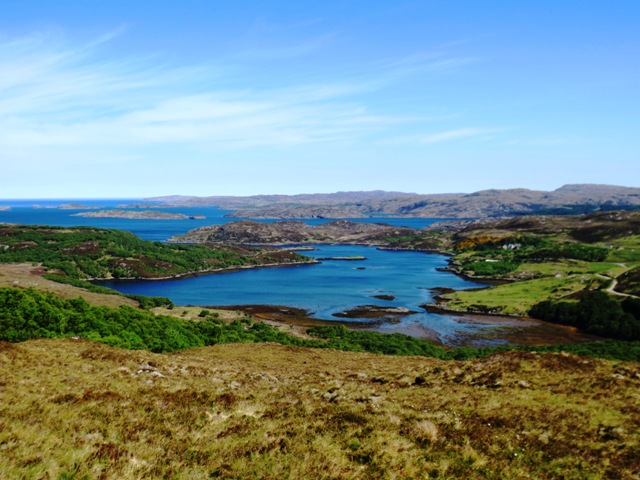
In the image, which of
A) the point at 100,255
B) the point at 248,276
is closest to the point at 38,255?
the point at 100,255

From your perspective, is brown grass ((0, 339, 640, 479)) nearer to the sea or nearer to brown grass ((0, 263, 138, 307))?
brown grass ((0, 263, 138, 307))

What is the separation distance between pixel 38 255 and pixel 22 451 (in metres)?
208

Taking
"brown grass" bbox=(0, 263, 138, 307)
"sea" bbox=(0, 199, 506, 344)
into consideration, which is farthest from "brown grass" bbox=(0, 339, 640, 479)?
"sea" bbox=(0, 199, 506, 344)

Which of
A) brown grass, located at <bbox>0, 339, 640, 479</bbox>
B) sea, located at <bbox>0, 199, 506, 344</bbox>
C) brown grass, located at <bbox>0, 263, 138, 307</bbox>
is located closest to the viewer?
brown grass, located at <bbox>0, 339, 640, 479</bbox>

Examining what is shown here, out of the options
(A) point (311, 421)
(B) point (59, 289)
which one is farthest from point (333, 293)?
(A) point (311, 421)

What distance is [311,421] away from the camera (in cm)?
1733

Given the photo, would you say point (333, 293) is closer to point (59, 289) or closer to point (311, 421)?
point (59, 289)

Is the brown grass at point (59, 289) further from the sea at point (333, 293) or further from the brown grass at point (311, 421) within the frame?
the brown grass at point (311, 421)

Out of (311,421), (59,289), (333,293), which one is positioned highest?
(311,421)

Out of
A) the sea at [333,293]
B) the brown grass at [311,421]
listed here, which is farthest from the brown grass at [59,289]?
the brown grass at [311,421]

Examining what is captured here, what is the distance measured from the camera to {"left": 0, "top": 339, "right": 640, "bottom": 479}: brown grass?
1307 cm

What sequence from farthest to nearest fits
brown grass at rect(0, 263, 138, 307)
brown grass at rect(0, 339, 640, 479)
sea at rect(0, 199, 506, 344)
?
sea at rect(0, 199, 506, 344) < brown grass at rect(0, 263, 138, 307) < brown grass at rect(0, 339, 640, 479)

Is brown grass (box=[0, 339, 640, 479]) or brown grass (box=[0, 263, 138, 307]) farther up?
brown grass (box=[0, 339, 640, 479])

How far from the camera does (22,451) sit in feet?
40.3
